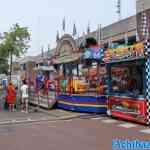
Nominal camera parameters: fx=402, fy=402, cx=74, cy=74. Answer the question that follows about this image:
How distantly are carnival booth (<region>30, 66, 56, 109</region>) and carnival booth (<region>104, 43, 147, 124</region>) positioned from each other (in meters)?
4.82

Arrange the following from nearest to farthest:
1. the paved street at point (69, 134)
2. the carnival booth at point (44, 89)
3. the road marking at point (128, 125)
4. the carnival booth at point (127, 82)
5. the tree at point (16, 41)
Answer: the paved street at point (69, 134)
the road marking at point (128, 125)
the carnival booth at point (127, 82)
the carnival booth at point (44, 89)
the tree at point (16, 41)

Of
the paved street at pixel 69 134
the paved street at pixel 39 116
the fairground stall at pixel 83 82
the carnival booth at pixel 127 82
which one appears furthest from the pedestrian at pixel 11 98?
the carnival booth at pixel 127 82

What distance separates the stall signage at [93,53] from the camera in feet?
64.2

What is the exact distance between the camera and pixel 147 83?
15242 millimetres

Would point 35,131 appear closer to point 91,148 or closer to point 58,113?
point 91,148

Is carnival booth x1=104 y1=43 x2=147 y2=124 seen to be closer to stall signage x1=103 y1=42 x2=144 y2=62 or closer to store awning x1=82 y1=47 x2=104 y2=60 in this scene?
stall signage x1=103 y1=42 x2=144 y2=62

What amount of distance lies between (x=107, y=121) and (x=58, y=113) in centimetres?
367

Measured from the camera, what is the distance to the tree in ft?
109

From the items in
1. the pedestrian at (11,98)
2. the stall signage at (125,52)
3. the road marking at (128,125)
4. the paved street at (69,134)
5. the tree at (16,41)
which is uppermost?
the tree at (16,41)

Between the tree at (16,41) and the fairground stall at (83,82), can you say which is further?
the tree at (16,41)

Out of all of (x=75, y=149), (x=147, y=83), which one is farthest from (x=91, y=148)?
(x=147, y=83)

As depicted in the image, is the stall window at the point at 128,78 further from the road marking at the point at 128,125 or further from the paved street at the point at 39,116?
the paved street at the point at 39,116

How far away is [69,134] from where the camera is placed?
13.1 meters

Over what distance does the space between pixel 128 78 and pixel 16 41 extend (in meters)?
18.5
